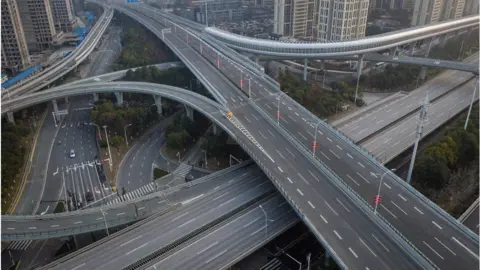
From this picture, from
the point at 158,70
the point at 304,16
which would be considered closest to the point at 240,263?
the point at 158,70

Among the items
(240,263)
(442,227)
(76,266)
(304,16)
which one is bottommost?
(240,263)

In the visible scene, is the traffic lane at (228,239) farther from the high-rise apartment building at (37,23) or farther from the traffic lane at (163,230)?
the high-rise apartment building at (37,23)

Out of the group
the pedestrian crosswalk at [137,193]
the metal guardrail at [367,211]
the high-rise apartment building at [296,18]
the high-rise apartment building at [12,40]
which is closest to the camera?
Result: the metal guardrail at [367,211]

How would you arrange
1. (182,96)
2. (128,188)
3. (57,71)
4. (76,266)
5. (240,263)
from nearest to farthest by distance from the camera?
(76,266) < (240,263) < (128,188) < (182,96) < (57,71)

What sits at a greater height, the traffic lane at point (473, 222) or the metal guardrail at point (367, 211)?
the metal guardrail at point (367, 211)

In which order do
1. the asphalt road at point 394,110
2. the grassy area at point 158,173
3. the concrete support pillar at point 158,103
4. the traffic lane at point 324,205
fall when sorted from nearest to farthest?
the traffic lane at point 324,205 < the grassy area at point 158,173 < the asphalt road at point 394,110 < the concrete support pillar at point 158,103

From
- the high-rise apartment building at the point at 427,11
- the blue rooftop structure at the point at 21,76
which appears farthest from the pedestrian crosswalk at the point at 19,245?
the high-rise apartment building at the point at 427,11

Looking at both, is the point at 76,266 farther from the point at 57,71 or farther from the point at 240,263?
the point at 57,71
